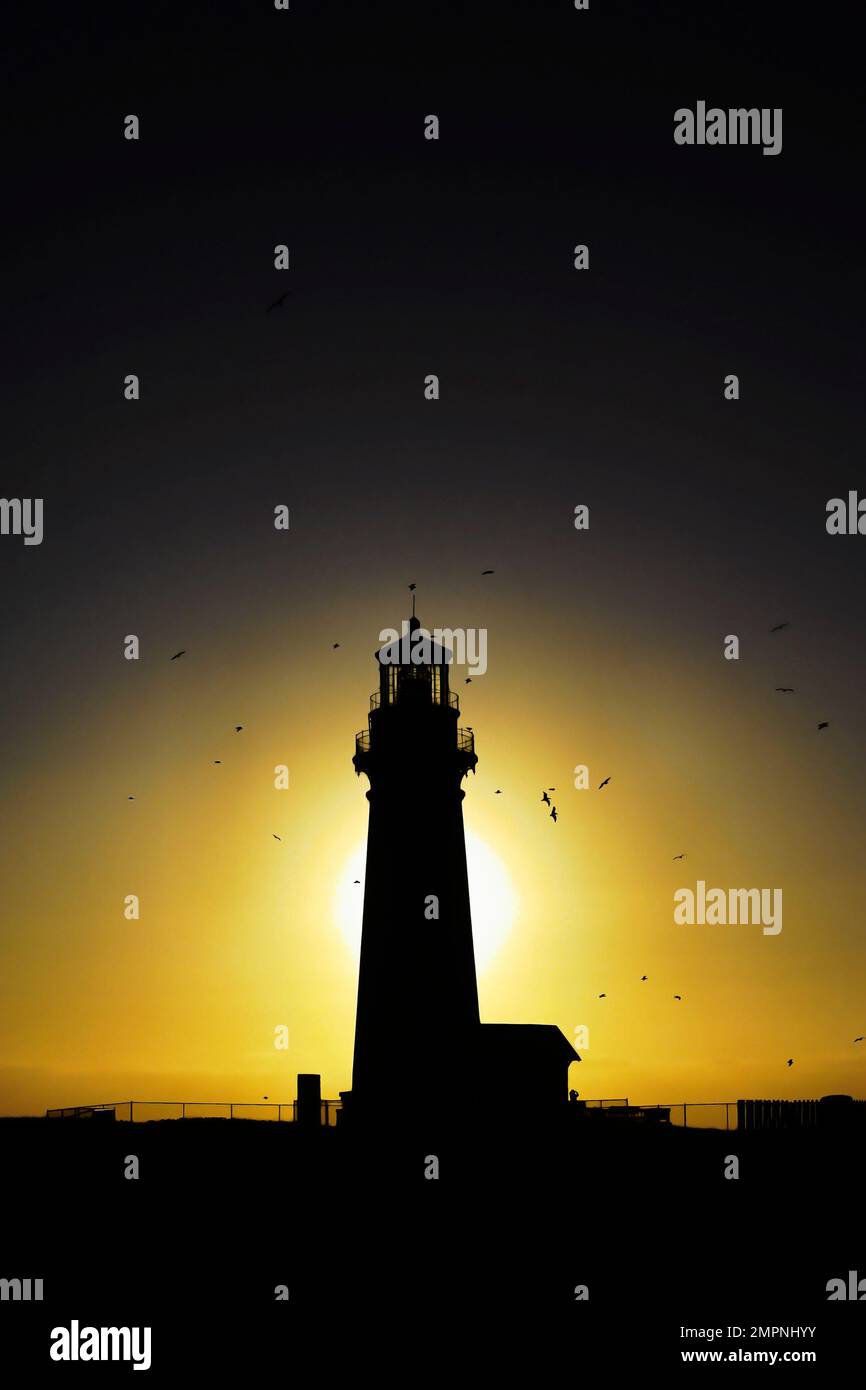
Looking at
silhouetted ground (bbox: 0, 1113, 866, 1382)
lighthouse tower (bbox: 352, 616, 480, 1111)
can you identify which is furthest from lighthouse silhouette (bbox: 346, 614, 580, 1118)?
silhouetted ground (bbox: 0, 1113, 866, 1382)

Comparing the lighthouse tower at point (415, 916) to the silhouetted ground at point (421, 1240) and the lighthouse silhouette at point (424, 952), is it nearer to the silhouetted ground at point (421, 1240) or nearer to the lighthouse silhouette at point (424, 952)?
the lighthouse silhouette at point (424, 952)

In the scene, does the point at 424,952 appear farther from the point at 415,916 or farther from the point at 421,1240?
the point at 421,1240

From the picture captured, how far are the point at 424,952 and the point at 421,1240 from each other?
12.1 metres

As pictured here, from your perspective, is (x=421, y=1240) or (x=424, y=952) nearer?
(x=421, y=1240)

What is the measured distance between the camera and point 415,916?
54344 millimetres

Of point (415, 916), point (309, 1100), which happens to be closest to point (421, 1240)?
point (309, 1100)

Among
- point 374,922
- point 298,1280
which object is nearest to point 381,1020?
point 374,922

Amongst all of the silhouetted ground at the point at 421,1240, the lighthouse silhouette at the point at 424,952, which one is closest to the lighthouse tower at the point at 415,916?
the lighthouse silhouette at the point at 424,952

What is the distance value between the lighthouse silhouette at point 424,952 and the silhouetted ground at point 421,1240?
609 cm

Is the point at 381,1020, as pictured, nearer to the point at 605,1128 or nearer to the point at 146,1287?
the point at 605,1128

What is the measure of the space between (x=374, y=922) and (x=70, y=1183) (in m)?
13.7

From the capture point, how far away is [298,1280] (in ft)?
140

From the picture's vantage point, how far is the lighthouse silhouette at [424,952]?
53.5 metres

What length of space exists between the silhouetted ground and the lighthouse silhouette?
6090mm
